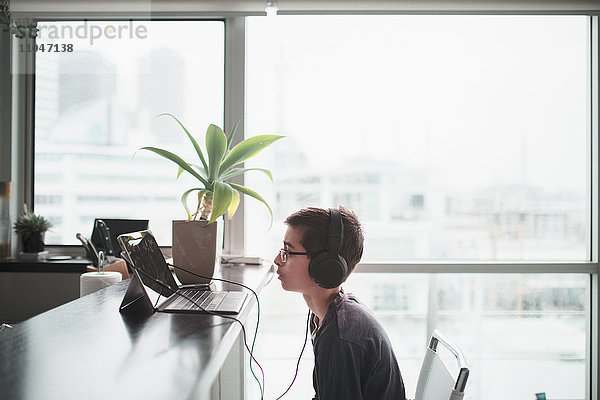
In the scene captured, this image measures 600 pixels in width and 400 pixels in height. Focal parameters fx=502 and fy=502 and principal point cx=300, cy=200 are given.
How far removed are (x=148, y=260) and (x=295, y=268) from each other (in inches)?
16.9

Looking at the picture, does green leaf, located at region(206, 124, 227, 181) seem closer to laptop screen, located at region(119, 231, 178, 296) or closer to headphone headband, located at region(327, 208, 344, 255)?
laptop screen, located at region(119, 231, 178, 296)

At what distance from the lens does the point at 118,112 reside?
2.65 m

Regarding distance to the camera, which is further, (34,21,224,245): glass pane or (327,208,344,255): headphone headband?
(34,21,224,245): glass pane

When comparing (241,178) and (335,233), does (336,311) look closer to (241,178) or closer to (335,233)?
(335,233)

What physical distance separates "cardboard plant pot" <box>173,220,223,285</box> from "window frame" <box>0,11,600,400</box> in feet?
2.69

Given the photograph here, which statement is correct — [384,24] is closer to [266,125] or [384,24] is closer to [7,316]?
[266,125]

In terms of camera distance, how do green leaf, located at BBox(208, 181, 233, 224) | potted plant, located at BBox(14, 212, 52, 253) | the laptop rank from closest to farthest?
1. the laptop
2. green leaf, located at BBox(208, 181, 233, 224)
3. potted plant, located at BBox(14, 212, 52, 253)

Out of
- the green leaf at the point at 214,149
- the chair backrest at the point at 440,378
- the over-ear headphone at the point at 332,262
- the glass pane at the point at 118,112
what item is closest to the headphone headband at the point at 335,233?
the over-ear headphone at the point at 332,262

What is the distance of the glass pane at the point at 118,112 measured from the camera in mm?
2648

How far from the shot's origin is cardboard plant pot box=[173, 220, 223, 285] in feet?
5.81

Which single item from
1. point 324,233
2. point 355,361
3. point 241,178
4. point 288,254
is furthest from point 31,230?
point 355,361

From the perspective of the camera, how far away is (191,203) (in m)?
2.61

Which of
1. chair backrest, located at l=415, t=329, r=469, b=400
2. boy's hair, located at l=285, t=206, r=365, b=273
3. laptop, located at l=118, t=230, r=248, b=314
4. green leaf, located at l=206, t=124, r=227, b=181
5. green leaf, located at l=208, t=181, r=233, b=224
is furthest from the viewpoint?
green leaf, located at l=206, t=124, r=227, b=181

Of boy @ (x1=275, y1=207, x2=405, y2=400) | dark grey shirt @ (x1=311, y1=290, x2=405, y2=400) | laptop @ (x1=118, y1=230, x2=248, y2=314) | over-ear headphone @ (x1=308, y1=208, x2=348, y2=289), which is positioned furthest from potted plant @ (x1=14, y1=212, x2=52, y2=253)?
dark grey shirt @ (x1=311, y1=290, x2=405, y2=400)
